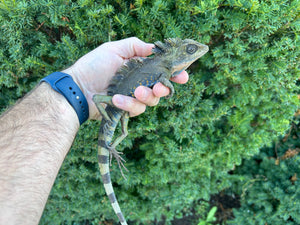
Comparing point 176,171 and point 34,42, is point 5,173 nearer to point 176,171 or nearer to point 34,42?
point 34,42

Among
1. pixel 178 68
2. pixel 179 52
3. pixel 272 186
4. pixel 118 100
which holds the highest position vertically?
pixel 179 52

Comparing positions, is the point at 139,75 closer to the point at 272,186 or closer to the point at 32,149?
the point at 32,149

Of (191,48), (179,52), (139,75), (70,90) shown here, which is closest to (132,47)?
(139,75)

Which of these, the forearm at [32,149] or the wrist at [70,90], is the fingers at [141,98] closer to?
the wrist at [70,90]

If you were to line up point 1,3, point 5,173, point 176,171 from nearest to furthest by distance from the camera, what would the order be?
point 5,173 → point 1,3 → point 176,171

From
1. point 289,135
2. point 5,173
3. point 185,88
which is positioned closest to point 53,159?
point 5,173

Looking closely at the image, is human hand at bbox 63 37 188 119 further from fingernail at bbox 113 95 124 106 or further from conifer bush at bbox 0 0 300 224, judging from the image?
conifer bush at bbox 0 0 300 224

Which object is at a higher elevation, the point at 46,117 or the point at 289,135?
the point at 46,117
